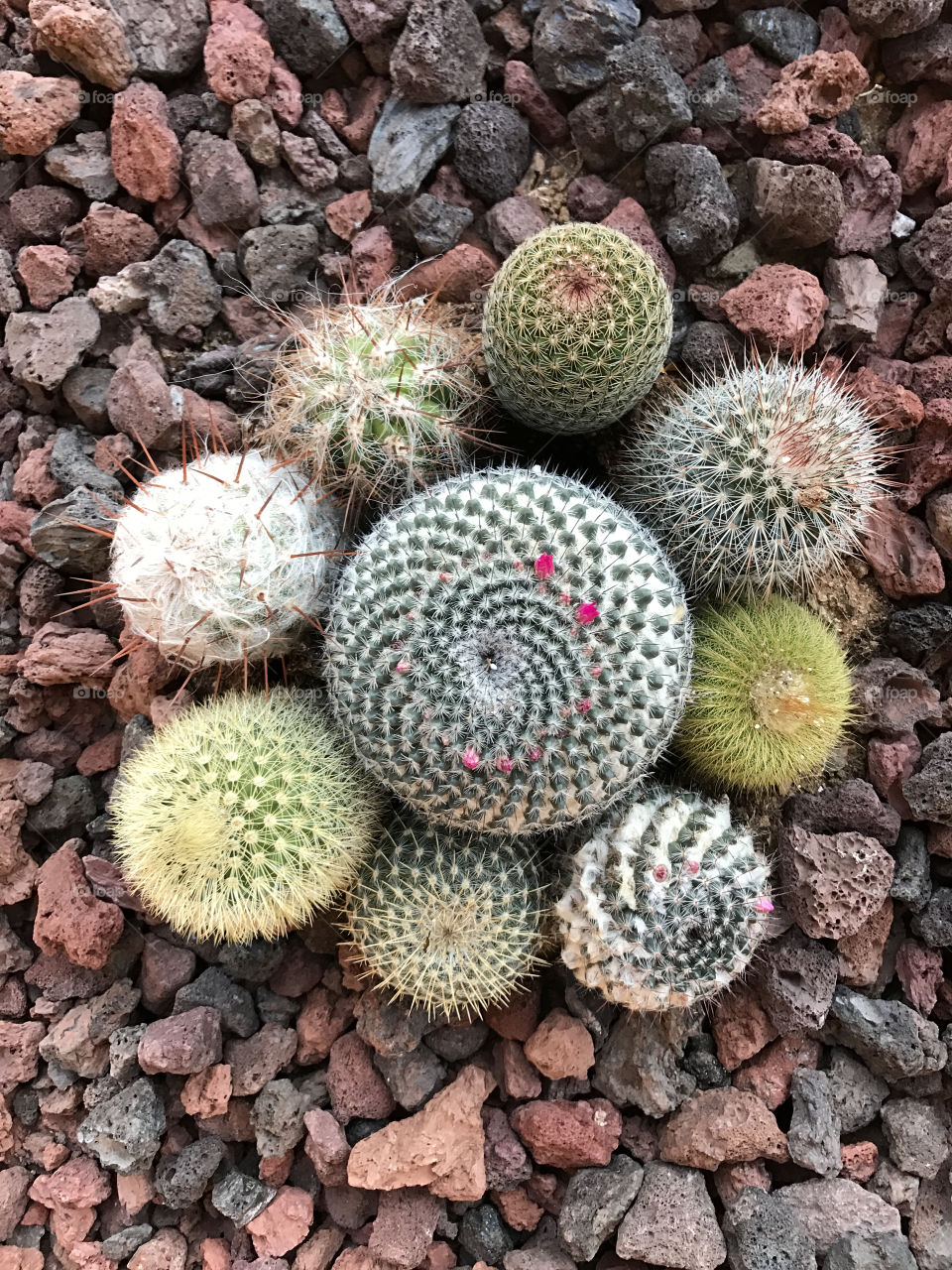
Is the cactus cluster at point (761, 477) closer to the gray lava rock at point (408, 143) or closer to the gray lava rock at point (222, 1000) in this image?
the gray lava rock at point (408, 143)

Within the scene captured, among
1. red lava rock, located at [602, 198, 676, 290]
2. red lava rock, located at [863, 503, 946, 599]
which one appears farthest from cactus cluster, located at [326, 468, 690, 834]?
→ red lava rock, located at [602, 198, 676, 290]

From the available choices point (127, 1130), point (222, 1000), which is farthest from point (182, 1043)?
point (127, 1130)

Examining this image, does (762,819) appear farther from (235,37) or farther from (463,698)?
(235,37)

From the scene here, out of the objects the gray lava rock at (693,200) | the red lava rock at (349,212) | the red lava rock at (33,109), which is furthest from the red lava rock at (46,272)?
the gray lava rock at (693,200)

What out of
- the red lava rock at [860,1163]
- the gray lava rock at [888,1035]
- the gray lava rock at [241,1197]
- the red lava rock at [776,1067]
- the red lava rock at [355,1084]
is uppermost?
the gray lava rock at [888,1035]

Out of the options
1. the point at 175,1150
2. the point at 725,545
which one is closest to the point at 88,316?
the point at 725,545

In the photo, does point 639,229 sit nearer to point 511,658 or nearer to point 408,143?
point 408,143
